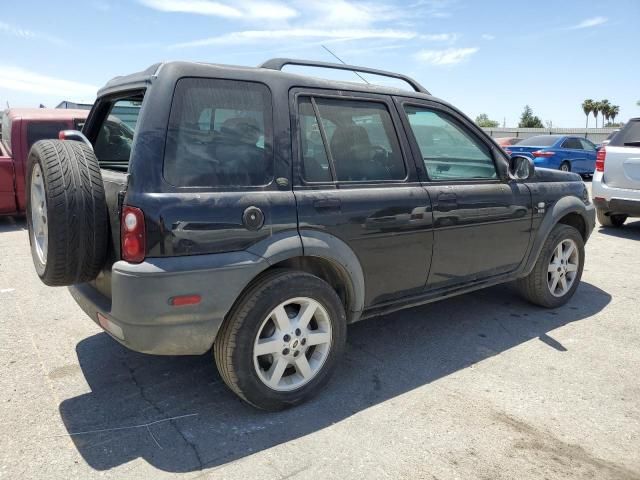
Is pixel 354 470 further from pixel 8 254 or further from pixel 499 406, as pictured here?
pixel 8 254

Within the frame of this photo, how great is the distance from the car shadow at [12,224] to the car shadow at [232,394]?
5435 millimetres

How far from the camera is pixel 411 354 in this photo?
3814 millimetres

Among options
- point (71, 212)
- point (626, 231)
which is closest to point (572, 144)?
point (626, 231)

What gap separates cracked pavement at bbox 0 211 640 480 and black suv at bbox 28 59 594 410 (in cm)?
33

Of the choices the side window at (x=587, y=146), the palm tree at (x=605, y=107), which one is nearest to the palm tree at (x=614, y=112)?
the palm tree at (x=605, y=107)

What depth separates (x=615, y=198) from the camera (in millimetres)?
7969

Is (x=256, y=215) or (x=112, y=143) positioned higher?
(x=112, y=143)

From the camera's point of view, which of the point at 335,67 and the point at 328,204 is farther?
the point at 335,67

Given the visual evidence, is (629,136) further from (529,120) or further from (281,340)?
(529,120)

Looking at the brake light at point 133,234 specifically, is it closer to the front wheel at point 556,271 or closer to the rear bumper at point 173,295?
the rear bumper at point 173,295

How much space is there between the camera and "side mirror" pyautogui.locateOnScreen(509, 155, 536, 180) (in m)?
4.21

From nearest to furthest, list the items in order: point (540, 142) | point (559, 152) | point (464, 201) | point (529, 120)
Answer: point (464, 201) → point (559, 152) → point (540, 142) → point (529, 120)

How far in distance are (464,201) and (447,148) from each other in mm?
444

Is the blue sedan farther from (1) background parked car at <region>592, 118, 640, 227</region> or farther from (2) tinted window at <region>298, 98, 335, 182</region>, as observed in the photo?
(2) tinted window at <region>298, 98, 335, 182</region>
